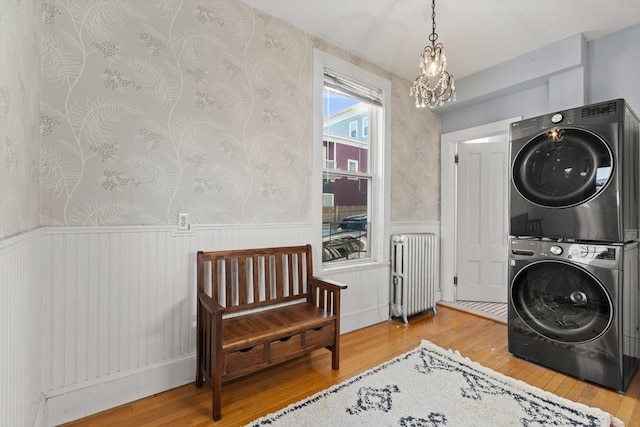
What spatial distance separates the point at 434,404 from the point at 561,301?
3.94 feet

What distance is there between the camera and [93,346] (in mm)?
1713

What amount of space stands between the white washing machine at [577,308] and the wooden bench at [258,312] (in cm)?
143

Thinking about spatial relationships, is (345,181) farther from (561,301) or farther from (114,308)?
(114,308)

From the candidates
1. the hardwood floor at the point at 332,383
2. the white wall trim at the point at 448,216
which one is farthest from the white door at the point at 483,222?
the hardwood floor at the point at 332,383

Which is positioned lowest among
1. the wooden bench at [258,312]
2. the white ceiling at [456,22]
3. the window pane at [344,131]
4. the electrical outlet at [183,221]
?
the wooden bench at [258,312]

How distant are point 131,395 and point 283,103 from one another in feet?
7.21

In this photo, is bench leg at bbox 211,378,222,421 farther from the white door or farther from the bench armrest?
the white door

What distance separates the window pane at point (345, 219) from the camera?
9.39 ft

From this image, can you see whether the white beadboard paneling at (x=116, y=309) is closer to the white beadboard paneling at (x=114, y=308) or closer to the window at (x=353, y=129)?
the white beadboard paneling at (x=114, y=308)

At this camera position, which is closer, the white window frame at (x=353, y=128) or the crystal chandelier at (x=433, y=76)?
the crystal chandelier at (x=433, y=76)

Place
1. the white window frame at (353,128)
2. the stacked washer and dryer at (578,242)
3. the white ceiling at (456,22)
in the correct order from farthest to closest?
the white window frame at (353,128)
the white ceiling at (456,22)
the stacked washer and dryer at (578,242)

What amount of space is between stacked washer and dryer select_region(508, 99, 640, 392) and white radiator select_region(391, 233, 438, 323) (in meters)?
0.95

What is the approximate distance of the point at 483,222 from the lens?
3906 millimetres

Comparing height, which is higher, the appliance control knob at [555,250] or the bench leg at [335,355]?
the appliance control knob at [555,250]
